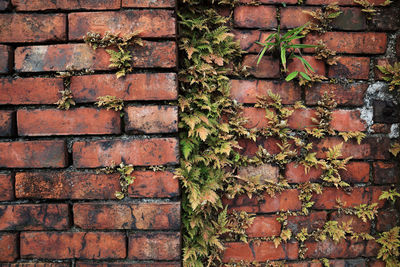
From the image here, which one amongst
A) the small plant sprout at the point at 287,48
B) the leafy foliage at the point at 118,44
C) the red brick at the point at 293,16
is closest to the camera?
the leafy foliage at the point at 118,44

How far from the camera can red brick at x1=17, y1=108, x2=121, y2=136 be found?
40.5 inches

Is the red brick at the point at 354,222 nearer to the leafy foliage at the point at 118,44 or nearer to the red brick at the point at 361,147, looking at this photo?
the red brick at the point at 361,147

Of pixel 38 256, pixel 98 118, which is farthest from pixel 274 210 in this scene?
pixel 38 256

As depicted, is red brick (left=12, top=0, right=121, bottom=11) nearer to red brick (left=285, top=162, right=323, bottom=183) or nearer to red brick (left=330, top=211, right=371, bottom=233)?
red brick (left=285, top=162, right=323, bottom=183)

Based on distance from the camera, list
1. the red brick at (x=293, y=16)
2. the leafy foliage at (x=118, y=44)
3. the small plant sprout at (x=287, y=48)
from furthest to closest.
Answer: the red brick at (x=293, y=16), the small plant sprout at (x=287, y=48), the leafy foliage at (x=118, y=44)

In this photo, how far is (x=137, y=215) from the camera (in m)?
1.02

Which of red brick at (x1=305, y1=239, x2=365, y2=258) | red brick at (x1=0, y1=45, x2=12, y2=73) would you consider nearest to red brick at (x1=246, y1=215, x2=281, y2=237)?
red brick at (x1=305, y1=239, x2=365, y2=258)

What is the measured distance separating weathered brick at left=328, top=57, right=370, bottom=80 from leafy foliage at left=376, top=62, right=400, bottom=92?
0.24 ft

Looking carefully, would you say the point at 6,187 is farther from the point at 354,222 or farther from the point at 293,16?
the point at 354,222

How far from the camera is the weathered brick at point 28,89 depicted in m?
1.03

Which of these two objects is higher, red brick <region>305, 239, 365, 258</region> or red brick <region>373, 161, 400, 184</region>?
red brick <region>373, 161, 400, 184</region>

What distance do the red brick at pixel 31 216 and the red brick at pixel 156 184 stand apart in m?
0.32

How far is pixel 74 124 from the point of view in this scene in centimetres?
103

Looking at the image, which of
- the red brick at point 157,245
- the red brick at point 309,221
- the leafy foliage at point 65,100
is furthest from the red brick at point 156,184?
the red brick at point 309,221
